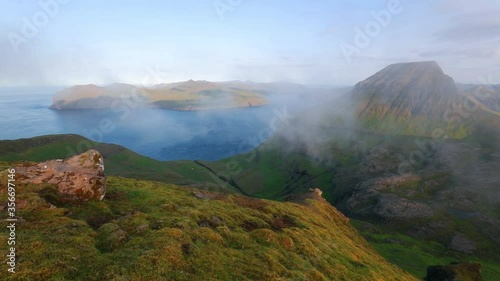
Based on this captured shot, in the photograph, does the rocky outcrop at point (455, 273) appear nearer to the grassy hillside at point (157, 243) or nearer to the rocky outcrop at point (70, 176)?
the grassy hillside at point (157, 243)

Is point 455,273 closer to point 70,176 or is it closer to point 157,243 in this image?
point 157,243

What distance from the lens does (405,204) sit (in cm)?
16700

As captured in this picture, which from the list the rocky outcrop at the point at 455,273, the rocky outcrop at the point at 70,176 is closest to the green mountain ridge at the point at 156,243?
the rocky outcrop at the point at 70,176

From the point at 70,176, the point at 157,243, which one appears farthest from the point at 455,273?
the point at 70,176

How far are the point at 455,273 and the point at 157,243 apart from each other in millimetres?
60411

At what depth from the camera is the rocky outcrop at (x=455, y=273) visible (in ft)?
187

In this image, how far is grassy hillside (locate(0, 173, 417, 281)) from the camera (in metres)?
20.6

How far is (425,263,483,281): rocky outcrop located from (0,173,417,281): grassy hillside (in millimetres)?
27720

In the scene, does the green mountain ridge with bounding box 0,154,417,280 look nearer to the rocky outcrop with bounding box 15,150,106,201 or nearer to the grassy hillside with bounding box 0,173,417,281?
the grassy hillside with bounding box 0,173,417,281

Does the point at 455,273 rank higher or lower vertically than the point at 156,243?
lower

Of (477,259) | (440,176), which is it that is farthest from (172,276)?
(440,176)

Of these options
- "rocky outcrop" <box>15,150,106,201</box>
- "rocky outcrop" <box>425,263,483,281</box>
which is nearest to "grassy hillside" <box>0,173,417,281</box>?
"rocky outcrop" <box>15,150,106,201</box>

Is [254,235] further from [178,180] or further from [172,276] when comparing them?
[178,180]

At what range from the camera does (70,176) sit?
33281 millimetres
